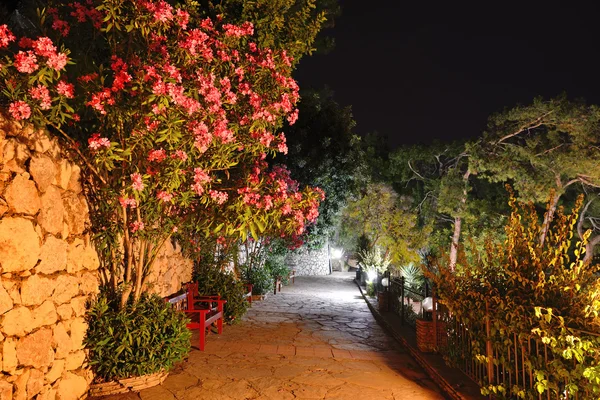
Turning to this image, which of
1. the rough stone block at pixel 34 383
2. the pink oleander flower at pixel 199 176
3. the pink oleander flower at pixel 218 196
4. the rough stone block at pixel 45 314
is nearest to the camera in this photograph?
the rough stone block at pixel 34 383

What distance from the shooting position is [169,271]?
826cm

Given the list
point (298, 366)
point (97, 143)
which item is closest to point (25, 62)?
point (97, 143)

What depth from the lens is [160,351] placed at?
17.7 feet

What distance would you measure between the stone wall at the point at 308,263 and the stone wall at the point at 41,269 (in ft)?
79.1

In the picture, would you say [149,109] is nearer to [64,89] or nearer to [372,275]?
[64,89]

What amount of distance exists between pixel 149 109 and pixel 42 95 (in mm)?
1036

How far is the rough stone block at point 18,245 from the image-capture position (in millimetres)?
3713

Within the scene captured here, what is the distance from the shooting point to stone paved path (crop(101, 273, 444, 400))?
214 inches

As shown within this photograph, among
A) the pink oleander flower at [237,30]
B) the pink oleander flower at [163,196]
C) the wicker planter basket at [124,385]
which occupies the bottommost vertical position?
the wicker planter basket at [124,385]

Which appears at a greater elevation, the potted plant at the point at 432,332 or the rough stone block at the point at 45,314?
the rough stone block at the point at 45,314

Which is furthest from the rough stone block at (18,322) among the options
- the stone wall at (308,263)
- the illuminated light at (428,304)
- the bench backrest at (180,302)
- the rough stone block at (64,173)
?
the stone wall at (308,263)

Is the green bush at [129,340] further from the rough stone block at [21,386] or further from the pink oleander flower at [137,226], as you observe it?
the rough stone block at [21,386]

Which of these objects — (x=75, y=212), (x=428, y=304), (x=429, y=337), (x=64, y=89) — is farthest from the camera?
(x=428, y=304)

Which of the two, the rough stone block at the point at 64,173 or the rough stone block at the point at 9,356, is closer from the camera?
the rough stone block at the point at 9,356
